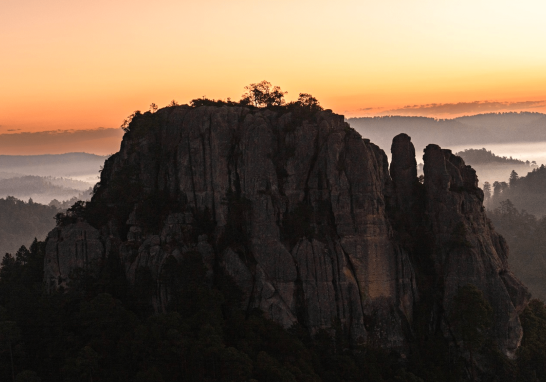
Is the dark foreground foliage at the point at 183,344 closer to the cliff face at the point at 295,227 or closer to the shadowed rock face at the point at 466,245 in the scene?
the cliff face at the point at 295,227

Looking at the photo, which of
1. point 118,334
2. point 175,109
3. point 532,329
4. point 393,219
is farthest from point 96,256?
point 532,329

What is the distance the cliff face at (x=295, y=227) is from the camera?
58906mm

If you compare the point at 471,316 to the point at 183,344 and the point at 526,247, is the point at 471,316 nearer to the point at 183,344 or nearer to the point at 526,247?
the point at 183,344

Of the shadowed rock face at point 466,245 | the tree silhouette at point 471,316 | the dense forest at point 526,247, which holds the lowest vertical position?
the dense forest at point 526,247

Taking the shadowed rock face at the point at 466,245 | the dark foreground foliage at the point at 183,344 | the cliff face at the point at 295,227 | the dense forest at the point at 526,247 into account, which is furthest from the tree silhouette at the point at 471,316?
the dense forest at the point at 526,247

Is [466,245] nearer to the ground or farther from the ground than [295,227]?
nearer to the ground

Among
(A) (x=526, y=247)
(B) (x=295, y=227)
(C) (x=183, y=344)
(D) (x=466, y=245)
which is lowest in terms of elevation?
(A) (x=526, y=247)

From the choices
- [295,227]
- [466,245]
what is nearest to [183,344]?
[295,227]

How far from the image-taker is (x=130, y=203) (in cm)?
6384

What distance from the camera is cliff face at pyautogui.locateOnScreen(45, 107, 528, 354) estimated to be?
193 ft

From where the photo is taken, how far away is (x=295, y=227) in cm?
5966

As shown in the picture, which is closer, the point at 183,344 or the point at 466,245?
the point at 183,344

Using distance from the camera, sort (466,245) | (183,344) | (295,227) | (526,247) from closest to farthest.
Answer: (183,344) → (295,227) → (466,245) → (526,247)

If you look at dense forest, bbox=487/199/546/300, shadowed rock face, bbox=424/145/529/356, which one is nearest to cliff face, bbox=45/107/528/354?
shadowed rock face, bbox=424/145/529/356
